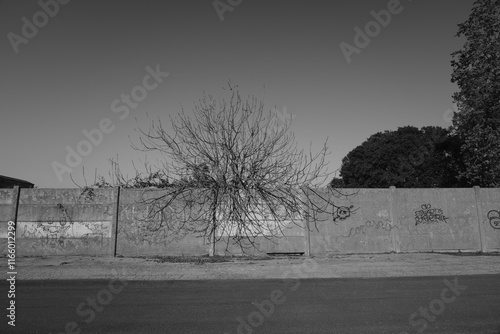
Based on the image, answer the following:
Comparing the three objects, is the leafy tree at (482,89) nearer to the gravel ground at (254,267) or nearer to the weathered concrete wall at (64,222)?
the gravel ground at (254,267)

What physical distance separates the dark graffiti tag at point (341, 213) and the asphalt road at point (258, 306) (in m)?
5.46

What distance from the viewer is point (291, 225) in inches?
519

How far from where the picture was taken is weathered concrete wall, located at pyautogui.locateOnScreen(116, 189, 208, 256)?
12.8 metres

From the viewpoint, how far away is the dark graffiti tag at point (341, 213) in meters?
13.6

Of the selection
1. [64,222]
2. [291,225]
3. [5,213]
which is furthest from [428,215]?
[5,213]

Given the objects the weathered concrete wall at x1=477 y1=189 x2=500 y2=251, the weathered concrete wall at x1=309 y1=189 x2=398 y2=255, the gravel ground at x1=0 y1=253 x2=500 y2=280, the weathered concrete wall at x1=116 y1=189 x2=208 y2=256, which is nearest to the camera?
the gravel ground at x1=0 y1=253 x2=500 y2=280

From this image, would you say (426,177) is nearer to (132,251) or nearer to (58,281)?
(132,251)

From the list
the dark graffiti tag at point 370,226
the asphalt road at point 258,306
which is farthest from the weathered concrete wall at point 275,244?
the asphalt road at point 258,306

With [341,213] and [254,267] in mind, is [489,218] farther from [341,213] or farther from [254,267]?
[254,267]

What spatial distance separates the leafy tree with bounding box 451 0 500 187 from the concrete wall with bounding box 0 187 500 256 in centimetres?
465

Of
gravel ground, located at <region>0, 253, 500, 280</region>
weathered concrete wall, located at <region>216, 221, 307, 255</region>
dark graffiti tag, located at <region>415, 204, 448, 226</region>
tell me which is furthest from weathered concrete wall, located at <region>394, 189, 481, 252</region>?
weathered concrete wall, located at <region>216, 221, 307, 255</region>

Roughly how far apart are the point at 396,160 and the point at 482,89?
22.3 metres

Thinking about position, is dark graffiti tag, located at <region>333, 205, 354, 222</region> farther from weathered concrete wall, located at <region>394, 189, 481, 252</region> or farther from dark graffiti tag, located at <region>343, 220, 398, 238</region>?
weathered concrete wall, located at <region>394, 189, 481, 252</region>

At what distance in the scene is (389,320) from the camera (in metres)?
5.00
